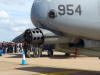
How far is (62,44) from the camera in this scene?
6793 mm

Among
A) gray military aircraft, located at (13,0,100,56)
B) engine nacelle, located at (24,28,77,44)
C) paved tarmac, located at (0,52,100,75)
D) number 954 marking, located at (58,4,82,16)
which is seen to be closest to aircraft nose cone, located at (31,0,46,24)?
gray military aircraft, located at (13,0,100,56)

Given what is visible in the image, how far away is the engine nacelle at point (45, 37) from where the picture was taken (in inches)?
246

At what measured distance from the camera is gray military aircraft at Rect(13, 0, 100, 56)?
582cm

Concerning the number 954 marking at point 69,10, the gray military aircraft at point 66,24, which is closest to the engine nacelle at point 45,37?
the gray military aircraft at point 66,24

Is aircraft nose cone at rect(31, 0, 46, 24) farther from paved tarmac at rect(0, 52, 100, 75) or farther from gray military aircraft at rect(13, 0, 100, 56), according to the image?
paved tarmac at rect(0, 52, 100, 75)

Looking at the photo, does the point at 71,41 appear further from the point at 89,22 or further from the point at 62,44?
the point at 89,22

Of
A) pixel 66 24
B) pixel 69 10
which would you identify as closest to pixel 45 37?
pixel 66 24

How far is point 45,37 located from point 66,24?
705 mm

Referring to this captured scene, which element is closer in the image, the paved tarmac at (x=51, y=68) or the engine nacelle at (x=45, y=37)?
the engine nacelle at (x=45, y=37)

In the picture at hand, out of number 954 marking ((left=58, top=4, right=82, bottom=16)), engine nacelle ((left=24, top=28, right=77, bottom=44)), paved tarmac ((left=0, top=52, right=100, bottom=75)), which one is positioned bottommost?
paved tarmac ((left=0, top=52, right=100, bottom=75))

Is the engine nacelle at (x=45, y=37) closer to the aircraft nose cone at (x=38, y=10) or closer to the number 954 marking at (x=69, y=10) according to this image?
the aircraft nose cone at (x=38, y=10)

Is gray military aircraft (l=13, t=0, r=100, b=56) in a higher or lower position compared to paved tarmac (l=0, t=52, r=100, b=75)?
higher

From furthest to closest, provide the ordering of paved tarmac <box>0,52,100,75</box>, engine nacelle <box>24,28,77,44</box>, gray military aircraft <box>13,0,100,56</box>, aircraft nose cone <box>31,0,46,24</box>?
1. paved tarmac <box>0,52,100,75</box>
2. engine nacelle <box>24,28,77,44</box>
3. aircraft nose cone <box>31,0,46,24</box>
4. gray military aircraft <box>13,0,100,56</box>

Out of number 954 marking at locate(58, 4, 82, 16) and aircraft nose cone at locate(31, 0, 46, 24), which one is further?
aircraft nose cone at locate(31, 0, 46, 24)
